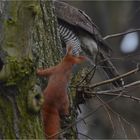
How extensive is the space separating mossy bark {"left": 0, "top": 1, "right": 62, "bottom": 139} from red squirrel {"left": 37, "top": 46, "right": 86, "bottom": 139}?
94mm

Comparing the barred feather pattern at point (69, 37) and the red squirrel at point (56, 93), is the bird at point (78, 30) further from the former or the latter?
the red squirrel at point (56, 93)

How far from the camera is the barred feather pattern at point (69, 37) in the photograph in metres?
4.67

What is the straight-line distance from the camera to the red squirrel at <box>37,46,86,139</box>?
2.71 metres

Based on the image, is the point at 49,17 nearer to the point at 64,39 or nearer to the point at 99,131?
the point at 64,39

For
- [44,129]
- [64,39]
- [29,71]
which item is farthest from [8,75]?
[64,39]

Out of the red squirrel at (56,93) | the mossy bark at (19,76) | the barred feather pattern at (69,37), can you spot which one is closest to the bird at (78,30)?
the barred feather pattern at (69,37)

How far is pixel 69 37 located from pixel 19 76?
211cm

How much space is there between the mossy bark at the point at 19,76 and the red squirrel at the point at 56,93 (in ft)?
0.31

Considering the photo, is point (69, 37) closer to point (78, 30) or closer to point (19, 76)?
point (78, 30)

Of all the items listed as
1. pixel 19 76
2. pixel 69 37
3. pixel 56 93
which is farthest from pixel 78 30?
pixel 19 76

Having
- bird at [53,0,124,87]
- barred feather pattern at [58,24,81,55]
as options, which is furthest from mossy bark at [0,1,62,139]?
bird at [53,0,124,87]

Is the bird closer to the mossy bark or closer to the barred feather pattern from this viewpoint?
the barred feather pattern

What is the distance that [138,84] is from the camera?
3.29m

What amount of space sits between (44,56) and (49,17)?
245 mm
